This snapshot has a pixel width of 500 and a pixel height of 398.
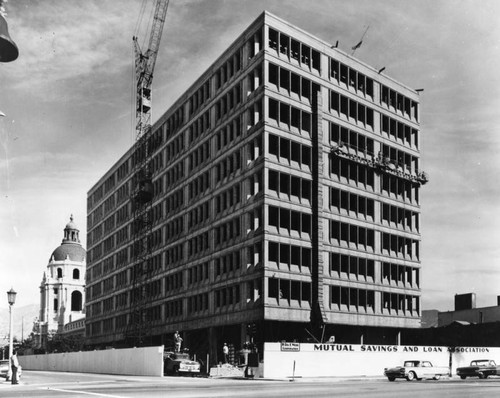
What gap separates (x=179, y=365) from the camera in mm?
50375

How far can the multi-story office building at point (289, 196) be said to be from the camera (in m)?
60.8

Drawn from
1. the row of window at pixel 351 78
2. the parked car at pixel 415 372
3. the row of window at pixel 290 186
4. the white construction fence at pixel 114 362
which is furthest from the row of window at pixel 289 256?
the parked car at pixel 415 372

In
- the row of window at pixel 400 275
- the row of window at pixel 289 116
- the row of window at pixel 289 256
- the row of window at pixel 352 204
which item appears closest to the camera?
the row of window at pixel 289 256

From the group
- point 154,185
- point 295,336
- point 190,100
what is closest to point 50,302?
point 154,185

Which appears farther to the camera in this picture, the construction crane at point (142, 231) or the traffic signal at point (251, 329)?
the construction crane at point (142, 231)

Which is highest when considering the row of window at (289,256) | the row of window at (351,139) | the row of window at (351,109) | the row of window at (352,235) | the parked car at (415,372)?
the row of window at (351,109)

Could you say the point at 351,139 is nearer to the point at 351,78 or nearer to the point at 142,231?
the point at 351,78

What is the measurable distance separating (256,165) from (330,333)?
18.4 m

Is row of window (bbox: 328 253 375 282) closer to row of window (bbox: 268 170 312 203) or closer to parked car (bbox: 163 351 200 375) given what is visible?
row of window (bbox: 268 170 312 203)

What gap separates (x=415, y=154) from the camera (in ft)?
250

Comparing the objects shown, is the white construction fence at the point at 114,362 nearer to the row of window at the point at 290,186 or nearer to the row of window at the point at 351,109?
the row of window at the point at 290,186

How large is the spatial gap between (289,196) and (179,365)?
1928cm

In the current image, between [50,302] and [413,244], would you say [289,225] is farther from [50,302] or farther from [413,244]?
[50,302]

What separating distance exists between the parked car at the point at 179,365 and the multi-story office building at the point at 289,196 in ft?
31.2
